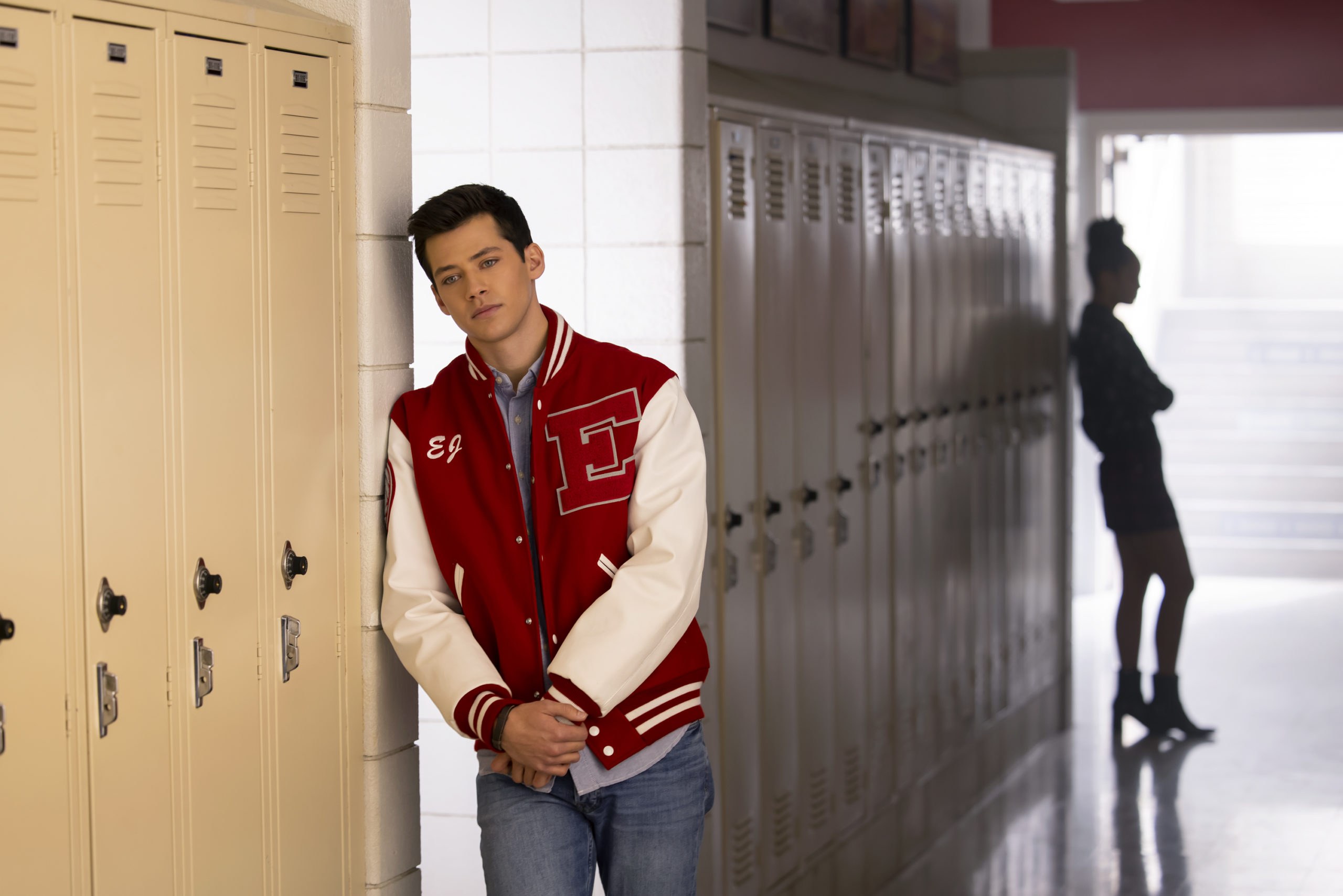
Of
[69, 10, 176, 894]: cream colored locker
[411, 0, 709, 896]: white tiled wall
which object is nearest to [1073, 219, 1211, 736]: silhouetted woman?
[411, 0, 709, 896]: white tiled wall

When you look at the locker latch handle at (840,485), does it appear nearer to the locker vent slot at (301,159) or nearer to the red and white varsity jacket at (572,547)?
the red and white varsity jacket at (572,547)

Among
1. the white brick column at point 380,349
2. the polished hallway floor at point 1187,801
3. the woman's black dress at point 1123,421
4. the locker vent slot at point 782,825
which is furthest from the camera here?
the woman's black dress at point 1123,421

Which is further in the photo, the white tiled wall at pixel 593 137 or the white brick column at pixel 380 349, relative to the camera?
the white tiled wall at pixel 593 137

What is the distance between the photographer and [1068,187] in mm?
5629

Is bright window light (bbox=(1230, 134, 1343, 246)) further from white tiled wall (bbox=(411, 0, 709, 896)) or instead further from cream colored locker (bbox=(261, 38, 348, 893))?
cream colored locker (bbox=(261, 38, 348, 893))

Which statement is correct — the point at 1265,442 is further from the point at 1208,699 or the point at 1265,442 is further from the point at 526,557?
the point at 526,557

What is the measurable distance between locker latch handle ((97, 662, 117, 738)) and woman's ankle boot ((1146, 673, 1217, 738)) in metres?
4.37

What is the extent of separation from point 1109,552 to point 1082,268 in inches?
61.3

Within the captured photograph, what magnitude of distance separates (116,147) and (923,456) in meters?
2.90

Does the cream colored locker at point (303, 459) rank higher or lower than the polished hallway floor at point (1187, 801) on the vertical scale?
higher

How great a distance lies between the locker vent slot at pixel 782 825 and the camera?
3494 mm

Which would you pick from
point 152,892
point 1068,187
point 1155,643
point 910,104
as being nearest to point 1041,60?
point 1068,187

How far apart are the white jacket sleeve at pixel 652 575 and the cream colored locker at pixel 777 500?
1254 millimetres

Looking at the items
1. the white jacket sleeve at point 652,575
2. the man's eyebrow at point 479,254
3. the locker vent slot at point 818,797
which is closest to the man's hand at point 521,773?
the white jacket sleeve at point 652,575
